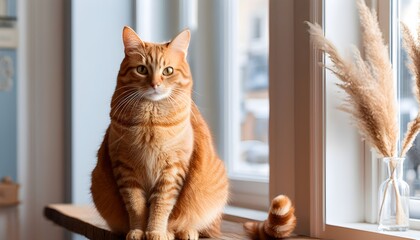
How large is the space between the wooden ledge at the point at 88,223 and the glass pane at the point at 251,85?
412 millimetres

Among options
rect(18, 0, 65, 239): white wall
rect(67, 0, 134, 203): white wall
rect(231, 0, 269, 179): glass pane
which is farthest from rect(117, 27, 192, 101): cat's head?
rect(18, 0, 65, 239): white wall

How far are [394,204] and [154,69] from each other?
55 centimetres

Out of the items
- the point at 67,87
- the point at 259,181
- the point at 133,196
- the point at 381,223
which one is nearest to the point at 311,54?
the point at 381,223

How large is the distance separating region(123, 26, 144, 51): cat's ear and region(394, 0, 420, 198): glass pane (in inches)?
22.6

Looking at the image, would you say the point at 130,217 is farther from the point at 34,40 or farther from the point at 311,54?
the point at 34,40

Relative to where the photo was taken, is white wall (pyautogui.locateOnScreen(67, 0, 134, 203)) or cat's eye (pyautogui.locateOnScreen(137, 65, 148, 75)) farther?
white wall (pyautogui.locateOnScreen(67, 0, 134, 203))

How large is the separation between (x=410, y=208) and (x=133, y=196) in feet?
2.00

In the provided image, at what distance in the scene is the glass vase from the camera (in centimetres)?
128

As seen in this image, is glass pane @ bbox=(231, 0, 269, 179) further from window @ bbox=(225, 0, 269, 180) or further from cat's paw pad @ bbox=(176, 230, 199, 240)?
cat's paw pad @ bbox=(176, 230, 199, 240)

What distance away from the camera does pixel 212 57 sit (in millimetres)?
2193

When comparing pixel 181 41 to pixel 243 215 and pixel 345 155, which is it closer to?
pixel 345 155

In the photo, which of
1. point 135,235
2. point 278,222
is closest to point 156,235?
point 135,235

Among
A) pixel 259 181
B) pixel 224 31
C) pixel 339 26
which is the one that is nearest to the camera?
pixel 339 26

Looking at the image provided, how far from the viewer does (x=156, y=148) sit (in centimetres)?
125
